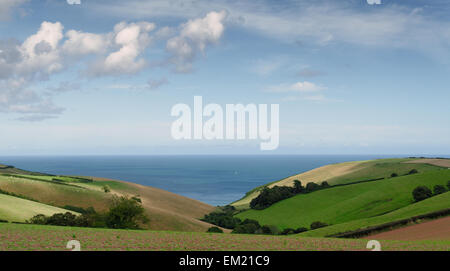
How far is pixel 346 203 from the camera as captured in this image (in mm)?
83188

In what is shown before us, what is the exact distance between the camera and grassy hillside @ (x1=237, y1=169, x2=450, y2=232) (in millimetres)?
74375

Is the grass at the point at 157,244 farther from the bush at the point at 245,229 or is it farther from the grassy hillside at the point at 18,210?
the bush at the point at 245,229

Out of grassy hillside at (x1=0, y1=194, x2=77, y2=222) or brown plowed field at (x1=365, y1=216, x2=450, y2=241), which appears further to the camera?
grassy hillside at (x1=0, y1=194, x2=77, y2=222)

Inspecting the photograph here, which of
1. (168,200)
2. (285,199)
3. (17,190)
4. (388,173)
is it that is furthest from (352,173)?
(17,190)

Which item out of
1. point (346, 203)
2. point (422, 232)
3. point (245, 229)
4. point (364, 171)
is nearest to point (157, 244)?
point (422, 232)

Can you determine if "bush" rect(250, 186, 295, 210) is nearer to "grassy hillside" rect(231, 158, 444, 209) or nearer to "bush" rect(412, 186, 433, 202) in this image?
"grassy hillside" rect(231, 158, 444, 209)

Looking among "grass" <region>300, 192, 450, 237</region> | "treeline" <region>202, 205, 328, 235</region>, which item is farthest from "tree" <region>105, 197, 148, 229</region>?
"grass" <region>300, 192, 450, 237</region>

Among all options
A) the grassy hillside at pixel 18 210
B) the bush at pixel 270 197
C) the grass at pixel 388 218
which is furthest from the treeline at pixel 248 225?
the grassy hillside at pixel 18 210

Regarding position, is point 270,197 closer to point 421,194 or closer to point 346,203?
point 346,203

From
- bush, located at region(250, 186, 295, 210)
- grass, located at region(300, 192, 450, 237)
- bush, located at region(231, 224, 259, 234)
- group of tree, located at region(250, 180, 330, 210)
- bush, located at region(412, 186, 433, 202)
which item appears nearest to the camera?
grass, located at region(300, 192, 450, 237)

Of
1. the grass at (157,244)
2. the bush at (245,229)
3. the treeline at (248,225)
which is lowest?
the treeline at (248,225)

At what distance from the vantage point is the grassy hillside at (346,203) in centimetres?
7438
